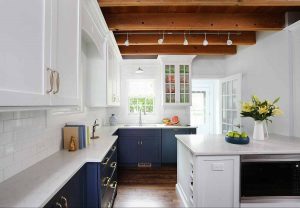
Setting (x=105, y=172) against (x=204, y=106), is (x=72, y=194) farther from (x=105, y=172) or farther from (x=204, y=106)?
(x=204, y=106)

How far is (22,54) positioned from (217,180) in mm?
1958

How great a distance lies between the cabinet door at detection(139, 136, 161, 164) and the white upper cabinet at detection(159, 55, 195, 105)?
962 millimetres

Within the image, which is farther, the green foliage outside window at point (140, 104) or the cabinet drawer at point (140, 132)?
the green foliage outside window at point (140, 104)

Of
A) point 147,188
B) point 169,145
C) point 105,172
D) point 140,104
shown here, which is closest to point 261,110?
point 105,172

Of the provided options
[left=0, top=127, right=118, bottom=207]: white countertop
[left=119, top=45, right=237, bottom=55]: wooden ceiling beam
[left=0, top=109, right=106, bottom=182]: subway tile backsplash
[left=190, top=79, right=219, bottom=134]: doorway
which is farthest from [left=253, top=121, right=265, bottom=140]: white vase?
[left=190, top=79, right=219, bottom=134]: doorway

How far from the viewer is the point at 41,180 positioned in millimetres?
1163

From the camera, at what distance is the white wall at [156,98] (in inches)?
191

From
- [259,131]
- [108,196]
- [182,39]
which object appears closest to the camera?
[108,196]

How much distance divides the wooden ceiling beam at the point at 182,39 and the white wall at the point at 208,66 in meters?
1.22

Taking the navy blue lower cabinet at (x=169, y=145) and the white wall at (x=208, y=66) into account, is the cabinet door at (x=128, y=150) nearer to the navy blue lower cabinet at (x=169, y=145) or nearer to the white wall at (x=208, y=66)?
the navy blue lower cabinet at (x=169, y=145)

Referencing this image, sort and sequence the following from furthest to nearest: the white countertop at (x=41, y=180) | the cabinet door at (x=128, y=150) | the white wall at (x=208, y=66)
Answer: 1. the white wall at (x=208, y=66)
2. the cabinet door at (x=128, y=150)
3. the white countertop at (x=41, y=180)

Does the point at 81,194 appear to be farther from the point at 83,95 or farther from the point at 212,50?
the point at 212,50

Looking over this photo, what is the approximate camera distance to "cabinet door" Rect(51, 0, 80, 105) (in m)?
1.19

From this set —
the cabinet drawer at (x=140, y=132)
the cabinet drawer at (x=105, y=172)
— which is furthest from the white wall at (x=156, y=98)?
the cabinet drawer at (x=105, y=172)
